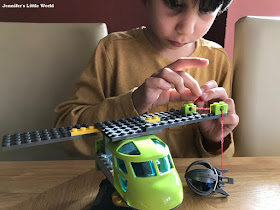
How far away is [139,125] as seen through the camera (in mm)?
485

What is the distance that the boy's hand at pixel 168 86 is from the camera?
1.98 feet

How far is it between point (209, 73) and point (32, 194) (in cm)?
63

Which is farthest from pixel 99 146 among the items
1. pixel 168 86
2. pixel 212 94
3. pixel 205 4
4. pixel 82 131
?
pixel 205 4

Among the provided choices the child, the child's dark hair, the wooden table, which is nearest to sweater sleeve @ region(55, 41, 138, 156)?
the child

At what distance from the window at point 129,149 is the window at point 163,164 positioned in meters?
0.04

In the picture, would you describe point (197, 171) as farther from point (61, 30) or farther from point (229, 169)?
point (61, 30)

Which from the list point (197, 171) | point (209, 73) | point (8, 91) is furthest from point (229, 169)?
point (8, 91)

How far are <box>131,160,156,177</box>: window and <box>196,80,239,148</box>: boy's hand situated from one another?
0.27m

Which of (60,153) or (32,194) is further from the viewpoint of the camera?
(60,153)

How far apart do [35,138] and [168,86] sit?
0.90 ft

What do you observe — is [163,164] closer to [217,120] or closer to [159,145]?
[159,145]

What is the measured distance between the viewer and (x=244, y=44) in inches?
→ 37.9

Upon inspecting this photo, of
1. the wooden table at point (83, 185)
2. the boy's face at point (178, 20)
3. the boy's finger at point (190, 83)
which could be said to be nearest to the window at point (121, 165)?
the wooden table at point (83, 185)

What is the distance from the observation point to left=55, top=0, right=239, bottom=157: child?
0.67 metres
